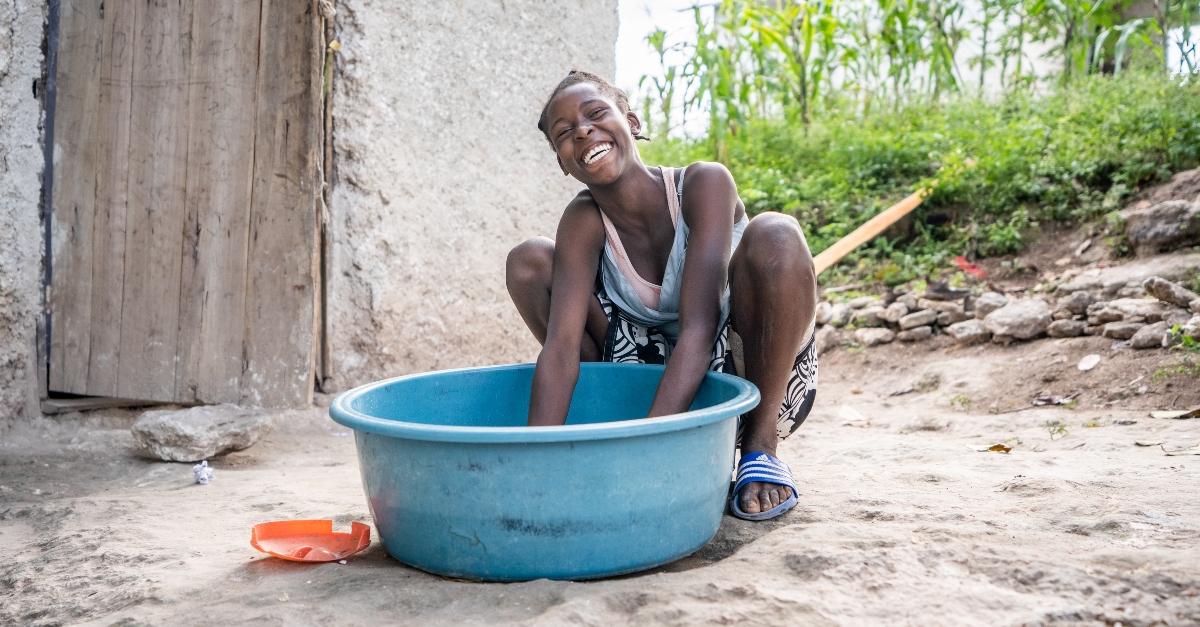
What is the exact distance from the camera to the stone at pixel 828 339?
406cm

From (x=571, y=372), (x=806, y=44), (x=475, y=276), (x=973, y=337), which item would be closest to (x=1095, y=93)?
(x=806, y=44)

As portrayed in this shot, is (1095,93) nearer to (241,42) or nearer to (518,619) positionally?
(241,42)

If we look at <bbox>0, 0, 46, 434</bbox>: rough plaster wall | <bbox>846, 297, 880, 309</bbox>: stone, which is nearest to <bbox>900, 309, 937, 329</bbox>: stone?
<bbox>846, 297, 880, 309</bbox>: stone

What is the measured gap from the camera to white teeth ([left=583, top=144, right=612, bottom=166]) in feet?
6.03

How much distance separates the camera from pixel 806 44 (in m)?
5.66

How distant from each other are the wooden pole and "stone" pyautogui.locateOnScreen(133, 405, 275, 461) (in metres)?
2.74

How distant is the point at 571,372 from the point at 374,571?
58 centimetres

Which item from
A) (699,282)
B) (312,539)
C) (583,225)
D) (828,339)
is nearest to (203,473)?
(312,539)

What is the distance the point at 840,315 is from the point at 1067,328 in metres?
1.05

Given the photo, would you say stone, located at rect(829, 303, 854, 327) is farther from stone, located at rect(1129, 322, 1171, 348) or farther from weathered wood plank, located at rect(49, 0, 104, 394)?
weathered wood plank, located at rect(49, 0, 104, 394)

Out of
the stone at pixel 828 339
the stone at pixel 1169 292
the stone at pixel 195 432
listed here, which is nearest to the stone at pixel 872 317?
the stone at pixel 828 339

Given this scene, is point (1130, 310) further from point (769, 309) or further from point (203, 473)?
point (203, 473)

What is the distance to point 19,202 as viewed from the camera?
250cm

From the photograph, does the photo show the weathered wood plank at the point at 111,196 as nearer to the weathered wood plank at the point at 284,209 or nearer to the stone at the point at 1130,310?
the weathered wood plank at the point at 284,209
